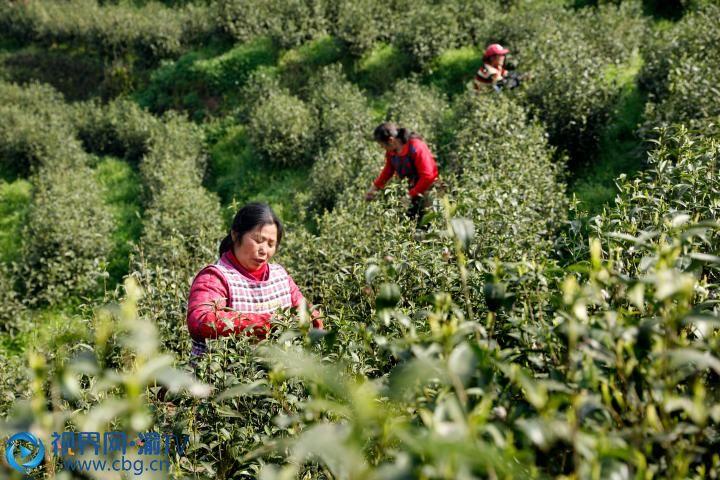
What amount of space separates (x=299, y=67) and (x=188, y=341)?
30.3 feet

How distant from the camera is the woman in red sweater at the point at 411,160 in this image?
6.07m

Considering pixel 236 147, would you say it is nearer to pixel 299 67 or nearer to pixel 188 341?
pixel 299 67

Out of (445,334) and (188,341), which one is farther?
(188,341)

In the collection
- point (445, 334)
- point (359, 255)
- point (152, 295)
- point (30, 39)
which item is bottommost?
point (30, 39)

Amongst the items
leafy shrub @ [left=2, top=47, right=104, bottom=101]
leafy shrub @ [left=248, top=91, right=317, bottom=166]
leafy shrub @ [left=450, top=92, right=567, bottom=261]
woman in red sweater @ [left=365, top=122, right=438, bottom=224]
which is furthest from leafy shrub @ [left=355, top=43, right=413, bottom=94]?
leafy shrub @ [left=2, top=47, right=104, bottom=101]

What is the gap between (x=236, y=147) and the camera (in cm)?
1100

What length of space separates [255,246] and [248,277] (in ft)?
0.70

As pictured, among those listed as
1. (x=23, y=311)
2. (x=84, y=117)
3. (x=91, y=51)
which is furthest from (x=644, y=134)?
(x=91, y=51)

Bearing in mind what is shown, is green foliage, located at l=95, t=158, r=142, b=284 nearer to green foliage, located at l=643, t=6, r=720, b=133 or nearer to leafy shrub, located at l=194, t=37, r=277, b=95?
leafy shrub, located at l=194, t=37, r=277, b=95

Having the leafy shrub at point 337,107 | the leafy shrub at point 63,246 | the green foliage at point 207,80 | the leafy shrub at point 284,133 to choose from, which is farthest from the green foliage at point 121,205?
the leafy shrub at point 337,107

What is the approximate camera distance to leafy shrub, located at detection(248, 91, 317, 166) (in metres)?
9.70

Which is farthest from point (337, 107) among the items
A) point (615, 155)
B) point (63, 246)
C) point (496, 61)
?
point (63, 246)

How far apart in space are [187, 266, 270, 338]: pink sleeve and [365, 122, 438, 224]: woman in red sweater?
3.04 metres

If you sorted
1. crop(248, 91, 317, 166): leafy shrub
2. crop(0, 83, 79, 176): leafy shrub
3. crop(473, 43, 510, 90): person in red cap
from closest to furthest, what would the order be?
1. crop(473, 43, 510, 90): person in red cap
2. crop(248, 91, 317, 166): leafy shrub
3. crop(0, 83, 79, 176): leafy shrub
